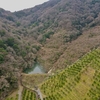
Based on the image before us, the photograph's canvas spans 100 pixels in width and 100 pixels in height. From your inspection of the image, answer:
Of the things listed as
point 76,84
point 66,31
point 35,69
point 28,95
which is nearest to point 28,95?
point 28,95

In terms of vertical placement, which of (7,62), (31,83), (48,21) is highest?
(7,62)

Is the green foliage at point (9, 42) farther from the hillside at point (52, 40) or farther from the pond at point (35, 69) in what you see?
the pond at point (35, 69)

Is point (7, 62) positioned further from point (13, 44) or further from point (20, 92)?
point (13, 44)

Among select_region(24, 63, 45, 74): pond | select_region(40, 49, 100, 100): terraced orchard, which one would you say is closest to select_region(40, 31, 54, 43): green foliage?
select_region(24, 63, 45, 74): pond

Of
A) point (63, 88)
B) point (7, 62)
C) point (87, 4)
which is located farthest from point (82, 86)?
point (87, 4)

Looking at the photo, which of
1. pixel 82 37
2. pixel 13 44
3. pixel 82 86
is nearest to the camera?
pixel 82 86

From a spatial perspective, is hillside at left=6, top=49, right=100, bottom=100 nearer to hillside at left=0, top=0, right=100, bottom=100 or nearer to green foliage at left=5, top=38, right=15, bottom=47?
hillside at left=0, top=0, right=100, bottom=100

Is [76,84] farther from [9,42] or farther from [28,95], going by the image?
[9,42]
